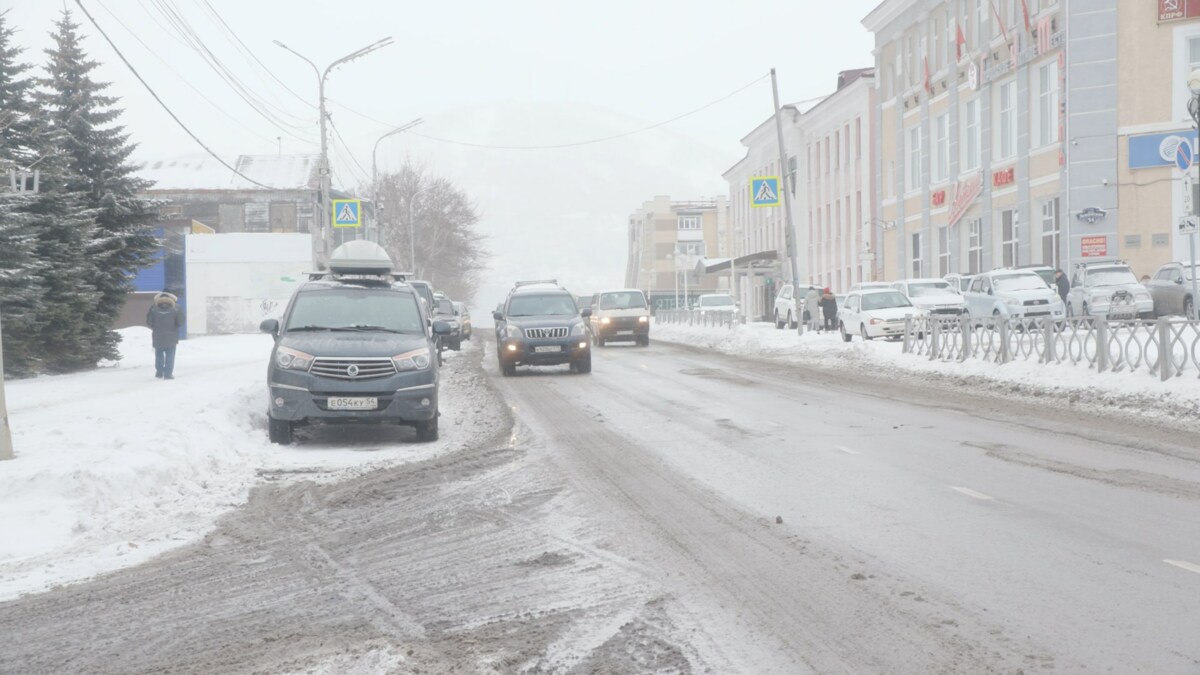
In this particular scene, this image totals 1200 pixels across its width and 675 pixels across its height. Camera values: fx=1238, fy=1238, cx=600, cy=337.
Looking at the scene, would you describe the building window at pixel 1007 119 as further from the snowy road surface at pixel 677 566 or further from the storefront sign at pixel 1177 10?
the snowy road surface at pixel 677 566

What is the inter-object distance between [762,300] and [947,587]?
8372 cm

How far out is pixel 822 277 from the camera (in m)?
74.1

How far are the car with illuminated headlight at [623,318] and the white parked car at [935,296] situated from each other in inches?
373

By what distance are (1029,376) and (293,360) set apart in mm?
13274

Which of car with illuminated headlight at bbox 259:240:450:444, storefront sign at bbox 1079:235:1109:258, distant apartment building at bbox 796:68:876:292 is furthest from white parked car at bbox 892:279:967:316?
car with illuminated headlight at bbox 259:240:450:444

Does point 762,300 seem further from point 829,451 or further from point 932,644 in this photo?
point 932,644

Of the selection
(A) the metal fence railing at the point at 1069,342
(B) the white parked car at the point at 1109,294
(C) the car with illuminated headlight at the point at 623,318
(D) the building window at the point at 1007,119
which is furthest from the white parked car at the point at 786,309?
(A) the metal fence railing at the point at 1069,342

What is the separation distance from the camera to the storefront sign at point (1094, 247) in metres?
37.6

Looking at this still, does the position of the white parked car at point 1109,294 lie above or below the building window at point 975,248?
below

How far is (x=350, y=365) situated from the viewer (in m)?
13.9

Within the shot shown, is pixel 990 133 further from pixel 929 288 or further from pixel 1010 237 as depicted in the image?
pixel 929 288

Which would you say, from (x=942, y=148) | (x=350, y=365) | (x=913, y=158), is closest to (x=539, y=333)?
(x=350, y=365)

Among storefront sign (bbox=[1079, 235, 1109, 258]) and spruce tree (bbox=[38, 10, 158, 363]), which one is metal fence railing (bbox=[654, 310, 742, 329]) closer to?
storefront sign (bbox=[1079, 235, 1109, 258])

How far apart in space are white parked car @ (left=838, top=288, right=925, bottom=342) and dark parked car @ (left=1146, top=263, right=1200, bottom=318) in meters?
6.13
